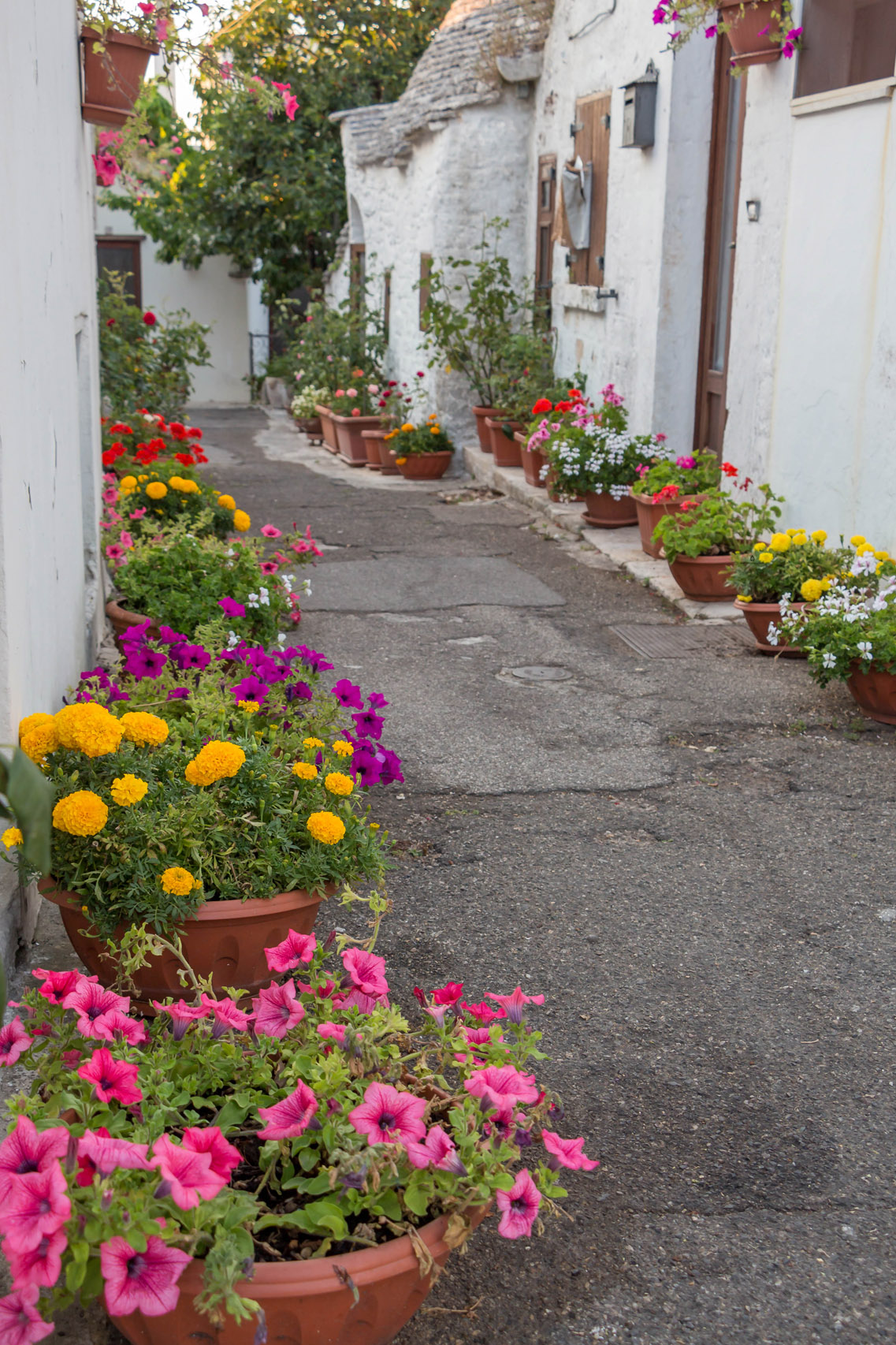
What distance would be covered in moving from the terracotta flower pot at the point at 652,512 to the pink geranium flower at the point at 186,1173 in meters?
5.92

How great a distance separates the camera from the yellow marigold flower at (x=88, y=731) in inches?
97.5

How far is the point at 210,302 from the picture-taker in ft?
69.1

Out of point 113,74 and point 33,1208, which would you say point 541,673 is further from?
point 33,1208

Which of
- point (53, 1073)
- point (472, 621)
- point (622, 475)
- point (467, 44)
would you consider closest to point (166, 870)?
point (53, 1073)

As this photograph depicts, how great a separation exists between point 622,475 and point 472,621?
2.38 metres

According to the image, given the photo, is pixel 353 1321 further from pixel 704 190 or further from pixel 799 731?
pixel 704 190

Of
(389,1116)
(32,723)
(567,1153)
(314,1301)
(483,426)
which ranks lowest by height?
(314,1301)

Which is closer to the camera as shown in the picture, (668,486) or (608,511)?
(668,486)

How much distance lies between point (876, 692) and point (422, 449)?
7.65 meters

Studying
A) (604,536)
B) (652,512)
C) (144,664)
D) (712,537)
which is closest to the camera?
(144,664)

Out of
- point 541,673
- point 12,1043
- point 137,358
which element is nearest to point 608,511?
point 541,673

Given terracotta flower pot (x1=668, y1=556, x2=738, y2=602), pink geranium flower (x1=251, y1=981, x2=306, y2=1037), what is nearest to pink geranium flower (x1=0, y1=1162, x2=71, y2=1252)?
pink geranium flower (x1=251, y1=981, x2=306, y2=1037)

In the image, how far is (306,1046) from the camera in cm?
202

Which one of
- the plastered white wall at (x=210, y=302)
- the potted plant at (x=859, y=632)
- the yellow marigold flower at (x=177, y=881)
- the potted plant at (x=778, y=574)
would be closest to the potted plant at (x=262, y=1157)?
the yellow marigold flower at (x=177, y=881)
